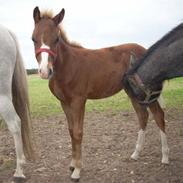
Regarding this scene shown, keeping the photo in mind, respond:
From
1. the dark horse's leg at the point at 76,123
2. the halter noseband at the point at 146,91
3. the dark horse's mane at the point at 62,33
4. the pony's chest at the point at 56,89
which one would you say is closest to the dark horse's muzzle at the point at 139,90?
the halter noseband at the point at 146,91

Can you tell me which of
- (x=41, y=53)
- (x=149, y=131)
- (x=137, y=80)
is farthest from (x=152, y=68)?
(x=149, y=131)

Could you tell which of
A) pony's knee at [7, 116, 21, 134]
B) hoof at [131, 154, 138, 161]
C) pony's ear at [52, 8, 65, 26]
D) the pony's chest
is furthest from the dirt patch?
pony's ear at [52, 8, 65, 26]

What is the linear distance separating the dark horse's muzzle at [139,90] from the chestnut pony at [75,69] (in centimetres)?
85

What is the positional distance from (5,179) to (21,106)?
99 centimetres

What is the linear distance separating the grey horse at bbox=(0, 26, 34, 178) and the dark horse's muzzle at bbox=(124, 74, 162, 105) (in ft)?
5.02

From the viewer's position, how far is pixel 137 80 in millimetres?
4855

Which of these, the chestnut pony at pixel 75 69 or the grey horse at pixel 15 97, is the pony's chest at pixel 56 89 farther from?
the grey horse at pixel 15 97

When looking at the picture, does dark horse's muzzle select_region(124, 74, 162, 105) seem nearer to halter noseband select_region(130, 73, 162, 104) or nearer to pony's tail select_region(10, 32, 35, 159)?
halter noseband select_region(130, 73, 162, 104)

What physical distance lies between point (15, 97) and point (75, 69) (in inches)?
36.8

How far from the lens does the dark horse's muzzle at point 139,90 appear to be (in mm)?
4848

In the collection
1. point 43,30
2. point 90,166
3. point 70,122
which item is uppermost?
point 43,30

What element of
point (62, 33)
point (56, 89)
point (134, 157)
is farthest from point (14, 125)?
point (134, 157)

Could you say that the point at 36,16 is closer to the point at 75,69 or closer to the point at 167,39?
the point at 75,69

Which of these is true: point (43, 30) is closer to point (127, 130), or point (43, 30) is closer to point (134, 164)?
point (134, 164)
